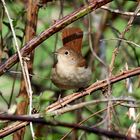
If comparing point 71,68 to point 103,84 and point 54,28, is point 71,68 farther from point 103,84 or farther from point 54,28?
point 103,84

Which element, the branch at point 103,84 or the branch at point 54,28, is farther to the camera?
the branch at point 54,28

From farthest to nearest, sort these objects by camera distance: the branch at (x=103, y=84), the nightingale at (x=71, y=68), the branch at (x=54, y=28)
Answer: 1. the nightingale at (x=71, y=68)
2. the branch at (x=54, y=28)
3. the branch at (x=103, y=84)

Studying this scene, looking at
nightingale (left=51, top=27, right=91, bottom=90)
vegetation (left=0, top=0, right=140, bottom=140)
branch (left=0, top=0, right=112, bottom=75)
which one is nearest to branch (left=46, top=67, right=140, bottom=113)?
vegetation (left=0, top=0, right=140, bottom=140)

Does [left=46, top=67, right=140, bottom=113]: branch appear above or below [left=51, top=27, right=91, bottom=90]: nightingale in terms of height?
below

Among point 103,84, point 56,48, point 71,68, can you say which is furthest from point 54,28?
point 56,48

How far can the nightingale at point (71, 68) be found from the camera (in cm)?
350

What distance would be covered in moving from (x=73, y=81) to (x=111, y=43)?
55.9 inches

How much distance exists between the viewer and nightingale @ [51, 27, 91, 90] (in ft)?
11.5

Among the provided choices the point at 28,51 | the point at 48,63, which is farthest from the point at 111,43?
the point at 28,51

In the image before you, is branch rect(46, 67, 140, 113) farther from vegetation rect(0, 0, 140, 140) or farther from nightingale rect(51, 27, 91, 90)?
nightingale rect(51, 27, 91, 90)

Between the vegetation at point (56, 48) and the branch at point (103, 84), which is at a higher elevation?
the vegetation at point (56, 48)

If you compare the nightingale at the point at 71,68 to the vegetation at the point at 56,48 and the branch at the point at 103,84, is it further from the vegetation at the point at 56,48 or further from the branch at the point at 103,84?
the branch at the point at 103,84

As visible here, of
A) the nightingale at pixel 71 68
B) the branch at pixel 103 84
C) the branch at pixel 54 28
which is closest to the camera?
the branch at pixel 103 84

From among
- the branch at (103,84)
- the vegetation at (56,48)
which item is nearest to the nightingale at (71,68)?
the vegetation at (56,48)
